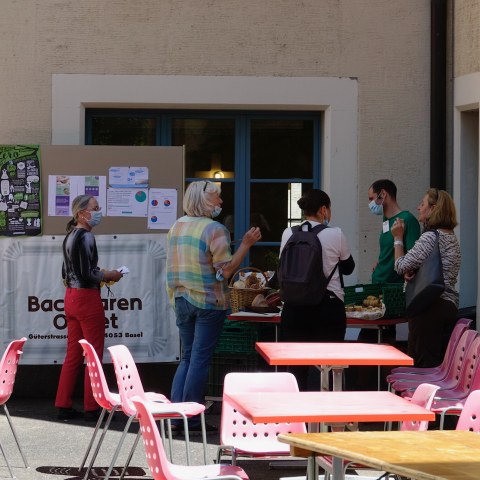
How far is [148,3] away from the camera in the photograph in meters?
9.83

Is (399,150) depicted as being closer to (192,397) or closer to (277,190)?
(277,190)

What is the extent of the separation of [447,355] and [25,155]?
13.3ft

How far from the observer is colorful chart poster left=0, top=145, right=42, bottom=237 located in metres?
9.45

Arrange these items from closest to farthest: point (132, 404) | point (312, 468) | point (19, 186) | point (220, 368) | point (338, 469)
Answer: point (338, 469)
point (312, 468)
point (132, 404)
point (220, 368)
point (19, 186)

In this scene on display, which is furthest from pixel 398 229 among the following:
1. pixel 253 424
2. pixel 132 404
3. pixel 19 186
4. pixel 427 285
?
pixel 19 186

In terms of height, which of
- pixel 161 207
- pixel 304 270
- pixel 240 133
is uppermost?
pixel 240 133

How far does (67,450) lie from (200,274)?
4.83 feet

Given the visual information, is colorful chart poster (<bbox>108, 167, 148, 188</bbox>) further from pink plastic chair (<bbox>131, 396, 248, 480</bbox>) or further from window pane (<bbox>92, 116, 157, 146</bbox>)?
pink plastic chair (<bbox>131, 396, 248, 480</bbox>)

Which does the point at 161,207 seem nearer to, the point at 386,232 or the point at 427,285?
the point at 386,232

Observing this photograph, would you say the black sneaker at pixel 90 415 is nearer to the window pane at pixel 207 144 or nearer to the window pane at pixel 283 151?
the window pane at pixel 207 144

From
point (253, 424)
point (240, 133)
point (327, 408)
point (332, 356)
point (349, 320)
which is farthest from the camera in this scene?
point (240, 133)

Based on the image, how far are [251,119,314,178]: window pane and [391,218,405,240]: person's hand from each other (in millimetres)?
2079

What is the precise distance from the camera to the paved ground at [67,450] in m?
6.92

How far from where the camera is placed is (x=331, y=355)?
603cm
